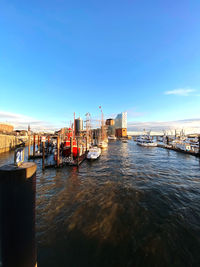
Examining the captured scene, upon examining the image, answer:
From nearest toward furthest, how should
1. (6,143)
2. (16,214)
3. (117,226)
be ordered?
(16,214), (117,226), (6,143)

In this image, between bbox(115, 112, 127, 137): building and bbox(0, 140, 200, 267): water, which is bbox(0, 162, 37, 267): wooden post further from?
bbox(115, 112, 127, 137): building

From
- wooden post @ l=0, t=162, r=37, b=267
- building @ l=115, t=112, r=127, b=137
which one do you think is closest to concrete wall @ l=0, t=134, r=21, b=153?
wooden post @ l=0, t=162, r=37, b=267

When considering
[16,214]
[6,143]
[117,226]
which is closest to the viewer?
[16,214]

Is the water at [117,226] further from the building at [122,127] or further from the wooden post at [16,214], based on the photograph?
the building at [122,127]

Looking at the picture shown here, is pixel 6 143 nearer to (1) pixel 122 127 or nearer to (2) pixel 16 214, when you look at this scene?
(2) pixel 16 214

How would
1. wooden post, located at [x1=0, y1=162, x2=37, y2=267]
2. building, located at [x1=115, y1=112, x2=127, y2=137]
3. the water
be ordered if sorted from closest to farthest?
wooden post, located at [x1=0, y1=162, x2=37, y2=267]
the water
building, located at [x1=115, y1=112, x2=127, y2=137]

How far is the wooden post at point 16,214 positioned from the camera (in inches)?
69.4

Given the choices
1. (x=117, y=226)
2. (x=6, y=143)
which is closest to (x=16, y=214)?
(x=117, y=226)

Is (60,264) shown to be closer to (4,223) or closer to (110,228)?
(110,228)

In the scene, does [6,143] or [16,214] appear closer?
[16,214]

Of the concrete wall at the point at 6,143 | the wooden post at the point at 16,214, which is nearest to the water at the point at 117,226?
the wooden post at the point at 16,214

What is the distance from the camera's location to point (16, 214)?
5.94 feet

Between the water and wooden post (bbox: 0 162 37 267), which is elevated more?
wooden post (bbox: 0 162 37 267)

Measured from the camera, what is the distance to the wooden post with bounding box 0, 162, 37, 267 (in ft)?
5.78
